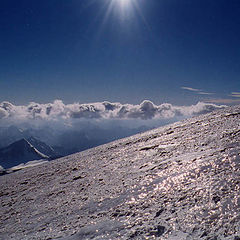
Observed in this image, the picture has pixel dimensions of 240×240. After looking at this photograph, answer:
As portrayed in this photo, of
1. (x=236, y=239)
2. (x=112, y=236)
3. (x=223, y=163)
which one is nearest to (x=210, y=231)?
(x=236, y=239)

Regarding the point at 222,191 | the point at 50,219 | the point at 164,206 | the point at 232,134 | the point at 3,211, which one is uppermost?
the point at 232,134

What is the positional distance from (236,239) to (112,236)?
5.93ft

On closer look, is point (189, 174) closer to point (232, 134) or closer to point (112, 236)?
point (112, 236)

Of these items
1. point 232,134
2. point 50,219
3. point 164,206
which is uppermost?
point 232,134

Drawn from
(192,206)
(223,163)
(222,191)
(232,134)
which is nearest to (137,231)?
(192,206)

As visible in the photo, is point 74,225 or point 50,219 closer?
point 74,225

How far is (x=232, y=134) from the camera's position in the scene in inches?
295

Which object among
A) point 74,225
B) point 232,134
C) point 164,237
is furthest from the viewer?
point 232,134

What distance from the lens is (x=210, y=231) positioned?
2660 mm

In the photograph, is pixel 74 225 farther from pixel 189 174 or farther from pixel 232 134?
pixel 232 134

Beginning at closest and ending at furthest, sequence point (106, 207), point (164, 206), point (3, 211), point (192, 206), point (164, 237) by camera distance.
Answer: point (164, 237)
point (192, 206)
point (164, 206)
point (106, 207)
point (3, 211)

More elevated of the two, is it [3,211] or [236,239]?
[236,239]

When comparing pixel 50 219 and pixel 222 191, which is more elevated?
pixel 222 191

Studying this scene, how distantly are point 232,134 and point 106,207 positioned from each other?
5689 mm
